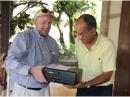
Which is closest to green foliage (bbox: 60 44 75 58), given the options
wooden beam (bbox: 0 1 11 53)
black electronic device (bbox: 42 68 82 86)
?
wooden beam (bbox: 0 1 11 53)

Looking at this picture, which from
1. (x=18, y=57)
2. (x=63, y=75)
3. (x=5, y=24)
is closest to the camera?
(x=63, y=75)

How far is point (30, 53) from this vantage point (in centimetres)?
187

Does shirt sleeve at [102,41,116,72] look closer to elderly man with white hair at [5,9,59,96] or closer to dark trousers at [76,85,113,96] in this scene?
dark trousers at [76,85,113,96]

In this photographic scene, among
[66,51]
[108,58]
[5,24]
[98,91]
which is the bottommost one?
[98,91]

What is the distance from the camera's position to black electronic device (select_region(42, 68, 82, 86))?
54.7 inches

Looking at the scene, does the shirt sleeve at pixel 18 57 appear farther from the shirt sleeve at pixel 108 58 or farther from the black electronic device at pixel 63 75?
the shirt sleeve at pixel 108 58

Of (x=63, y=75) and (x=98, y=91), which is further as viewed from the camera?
(x=98, y=91)

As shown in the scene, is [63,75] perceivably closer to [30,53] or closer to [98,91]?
[30,53]

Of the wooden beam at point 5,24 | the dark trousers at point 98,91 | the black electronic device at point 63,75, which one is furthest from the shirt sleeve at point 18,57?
the wooden beam at point 5,24

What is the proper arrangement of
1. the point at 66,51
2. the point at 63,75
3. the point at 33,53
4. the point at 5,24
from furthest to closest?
the point at 66,51 < the point at 5,24 < the point at 33,53 < the point at 63,75

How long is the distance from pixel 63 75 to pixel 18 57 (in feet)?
1.53

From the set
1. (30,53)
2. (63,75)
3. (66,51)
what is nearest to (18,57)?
(30,53)

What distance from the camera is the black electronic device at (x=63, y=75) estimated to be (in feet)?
4.56

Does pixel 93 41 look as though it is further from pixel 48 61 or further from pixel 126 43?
pixel 126 43
